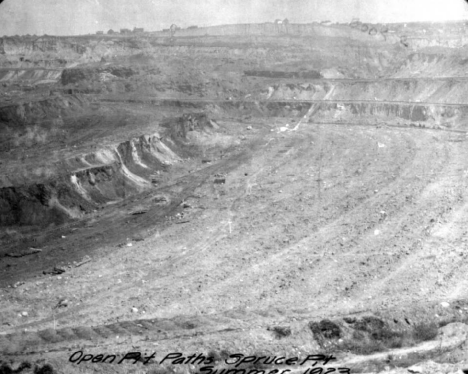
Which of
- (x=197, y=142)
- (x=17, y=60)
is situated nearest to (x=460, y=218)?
(x=197, y=142)

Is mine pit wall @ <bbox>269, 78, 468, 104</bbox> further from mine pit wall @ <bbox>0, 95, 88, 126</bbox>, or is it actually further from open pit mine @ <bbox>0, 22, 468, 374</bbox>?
mine pit wall @ <bbox>0, 95, 88, 126</bbox>

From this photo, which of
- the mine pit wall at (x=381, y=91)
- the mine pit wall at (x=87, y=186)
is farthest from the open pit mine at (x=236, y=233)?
the mine pit wall at (x=381, y=91)

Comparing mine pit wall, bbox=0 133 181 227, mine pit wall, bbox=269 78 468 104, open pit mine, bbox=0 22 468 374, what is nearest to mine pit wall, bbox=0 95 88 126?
open pit mine, bbox=0 22 468 374

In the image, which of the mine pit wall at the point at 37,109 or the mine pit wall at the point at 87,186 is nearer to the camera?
the mine pit wall at the point at 87,186

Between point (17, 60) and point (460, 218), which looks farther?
point (17, 60)

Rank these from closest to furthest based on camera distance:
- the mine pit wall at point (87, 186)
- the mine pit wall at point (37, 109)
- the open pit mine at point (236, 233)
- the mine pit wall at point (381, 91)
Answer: the open pit mine at point (236, 233) < the mine pit wall at point (87, 186) < the mine pit wall at point (37, 109) < the mine pit wall at point (381, 91)

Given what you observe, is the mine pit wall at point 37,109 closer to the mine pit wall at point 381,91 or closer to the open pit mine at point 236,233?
the open pit mine at point 236,233

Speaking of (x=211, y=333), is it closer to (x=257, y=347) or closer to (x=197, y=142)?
(x=257, y=347)
